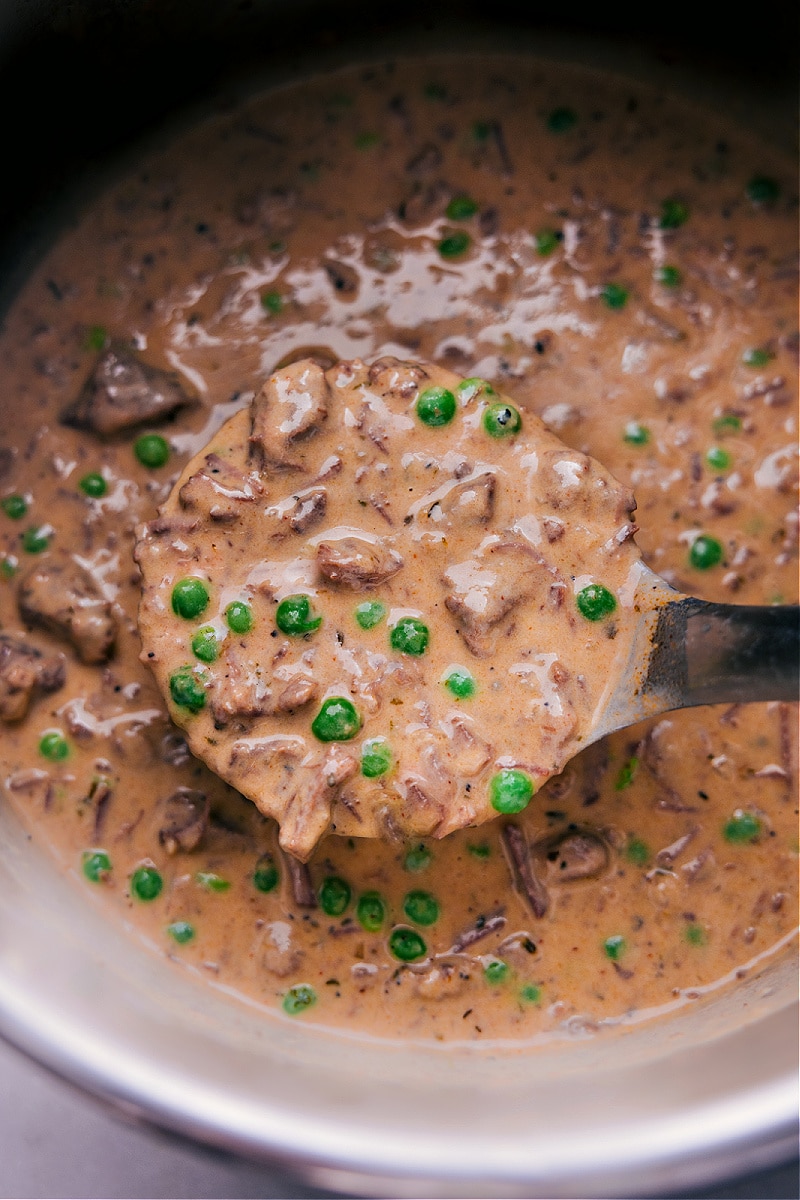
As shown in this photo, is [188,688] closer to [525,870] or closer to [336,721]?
[336,721]

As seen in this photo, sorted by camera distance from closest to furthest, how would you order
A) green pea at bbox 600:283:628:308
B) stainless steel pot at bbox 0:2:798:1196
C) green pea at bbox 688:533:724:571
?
1. stainless steel pot at bbox 0:2:798:1196
2. green pea at bbox 688:533:724:571
3. green pea at bbox 600:283:628:308

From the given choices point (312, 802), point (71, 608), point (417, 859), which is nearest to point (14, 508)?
point (71, 608)

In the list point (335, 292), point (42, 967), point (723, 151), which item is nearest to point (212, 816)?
point (42, 967)

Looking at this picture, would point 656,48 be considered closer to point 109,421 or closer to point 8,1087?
point 109,421

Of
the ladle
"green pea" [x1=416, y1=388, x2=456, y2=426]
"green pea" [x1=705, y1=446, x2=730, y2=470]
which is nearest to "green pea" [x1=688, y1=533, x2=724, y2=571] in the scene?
"green pea" [x1=705, y1=446, x2=730, y2=470]

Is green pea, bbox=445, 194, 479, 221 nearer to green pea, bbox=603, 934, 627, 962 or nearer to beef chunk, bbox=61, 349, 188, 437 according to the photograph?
beef chunk, bbox=61, 349, 188, 437

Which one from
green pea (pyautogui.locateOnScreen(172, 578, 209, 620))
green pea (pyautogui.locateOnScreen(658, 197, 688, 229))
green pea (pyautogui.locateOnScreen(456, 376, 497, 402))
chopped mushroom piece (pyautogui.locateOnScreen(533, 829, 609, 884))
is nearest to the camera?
green pea (pyautogui.locateOnScreen(172, 578, 209, 620))

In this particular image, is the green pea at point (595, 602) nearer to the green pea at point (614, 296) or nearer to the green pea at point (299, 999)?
the green pea at point (614, 296)

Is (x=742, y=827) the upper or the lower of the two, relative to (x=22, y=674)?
upper
